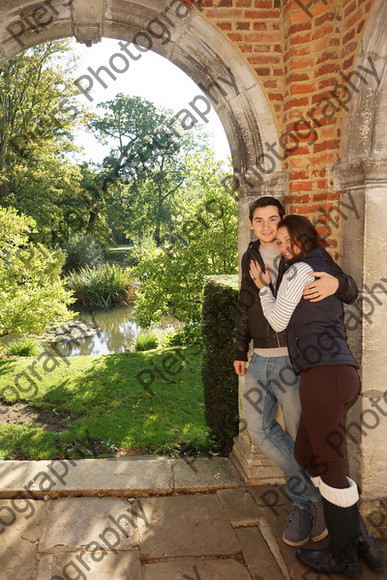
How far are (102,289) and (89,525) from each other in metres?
14.9

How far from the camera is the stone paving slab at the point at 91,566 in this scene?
2520 millimetres

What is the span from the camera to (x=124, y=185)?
2645cm

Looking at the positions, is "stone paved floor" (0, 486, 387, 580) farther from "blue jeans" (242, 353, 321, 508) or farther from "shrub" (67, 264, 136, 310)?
"shrub" (67, 264, 136, 310)

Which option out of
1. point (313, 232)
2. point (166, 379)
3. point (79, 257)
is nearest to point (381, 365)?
point (313, 232)

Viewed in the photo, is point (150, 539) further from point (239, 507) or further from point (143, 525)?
point (239, 507)

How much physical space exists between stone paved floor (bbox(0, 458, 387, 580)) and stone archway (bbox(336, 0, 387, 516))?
1.71 feet

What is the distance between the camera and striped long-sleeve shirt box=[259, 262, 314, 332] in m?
2.46

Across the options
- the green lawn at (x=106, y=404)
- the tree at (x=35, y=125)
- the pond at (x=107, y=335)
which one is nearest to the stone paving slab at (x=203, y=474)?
the green lawn at (x=106, y=404)

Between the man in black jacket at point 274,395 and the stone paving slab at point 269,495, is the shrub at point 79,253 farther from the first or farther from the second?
the man in black jacket at point 274,395

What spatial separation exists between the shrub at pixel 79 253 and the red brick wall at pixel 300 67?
18.0m

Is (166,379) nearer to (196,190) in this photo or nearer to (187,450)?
(187,450)

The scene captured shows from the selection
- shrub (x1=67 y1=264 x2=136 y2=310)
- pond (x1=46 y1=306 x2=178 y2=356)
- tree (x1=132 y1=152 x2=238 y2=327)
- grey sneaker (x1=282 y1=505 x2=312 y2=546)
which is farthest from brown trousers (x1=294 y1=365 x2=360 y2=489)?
shrub (x1=67 y1=264 x2=136 y2=310)

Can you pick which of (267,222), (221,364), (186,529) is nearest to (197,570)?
(186,529)

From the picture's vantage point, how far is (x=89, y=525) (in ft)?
9.69
